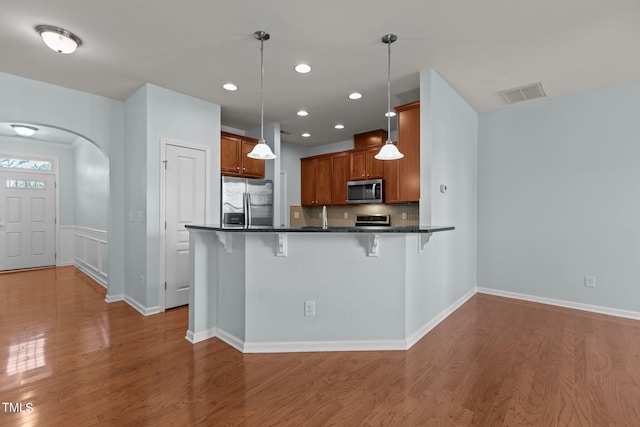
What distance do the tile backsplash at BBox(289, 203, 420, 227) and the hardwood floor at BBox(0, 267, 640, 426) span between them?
2314mm

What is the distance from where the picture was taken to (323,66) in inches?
133

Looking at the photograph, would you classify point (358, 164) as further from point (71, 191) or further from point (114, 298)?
point (71, 191)

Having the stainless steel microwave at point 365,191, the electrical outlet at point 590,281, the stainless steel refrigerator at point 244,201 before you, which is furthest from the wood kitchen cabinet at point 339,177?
the electrical outlet at point 590,281

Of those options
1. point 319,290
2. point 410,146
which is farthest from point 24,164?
point 410,146

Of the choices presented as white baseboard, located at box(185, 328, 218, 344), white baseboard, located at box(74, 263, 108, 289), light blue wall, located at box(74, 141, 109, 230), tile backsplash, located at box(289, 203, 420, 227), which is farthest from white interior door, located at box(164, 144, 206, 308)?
tile backsplash, located at box(289, 203, 420, 227)

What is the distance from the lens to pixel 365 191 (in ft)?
17.8

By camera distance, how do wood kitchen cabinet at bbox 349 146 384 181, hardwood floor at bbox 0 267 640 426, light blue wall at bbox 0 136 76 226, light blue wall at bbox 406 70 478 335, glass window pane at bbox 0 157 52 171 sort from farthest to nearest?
light blue wall at bbox 0 136 76 226 → glass window pane at bbox 0 157 52 171 → wood kitchen cabinet at bbox 349 146 384 181 → light blue wall at bbox 406 70 478 335 → hardwood floor at bbox 0 267 640 426

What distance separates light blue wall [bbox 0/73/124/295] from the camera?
3.58 m

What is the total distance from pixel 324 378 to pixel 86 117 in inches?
172

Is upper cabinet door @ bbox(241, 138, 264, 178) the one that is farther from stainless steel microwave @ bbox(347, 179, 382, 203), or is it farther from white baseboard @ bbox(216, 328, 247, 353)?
white baseboard @ bbox(216, 328, 247, 353)

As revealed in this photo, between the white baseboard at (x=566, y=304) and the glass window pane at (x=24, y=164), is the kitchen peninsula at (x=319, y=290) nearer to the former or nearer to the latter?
the white baseboard at (x=566, y=304)

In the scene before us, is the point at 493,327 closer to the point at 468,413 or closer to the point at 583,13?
the point at 468,413

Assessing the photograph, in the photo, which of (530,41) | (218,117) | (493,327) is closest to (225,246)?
(218,117)

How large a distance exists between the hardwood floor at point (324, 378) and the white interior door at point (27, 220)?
157 inches
